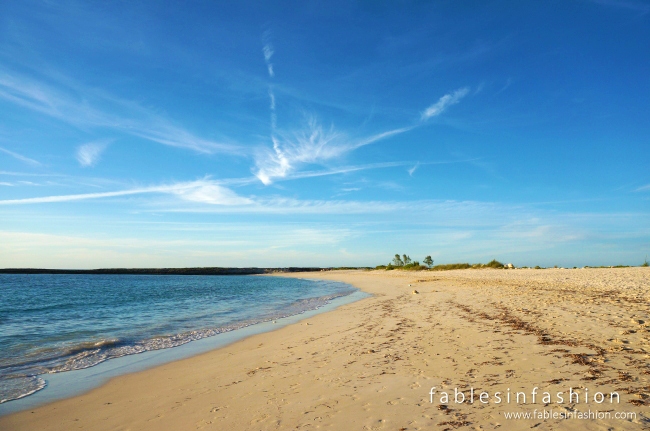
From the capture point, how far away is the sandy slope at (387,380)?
5.62m

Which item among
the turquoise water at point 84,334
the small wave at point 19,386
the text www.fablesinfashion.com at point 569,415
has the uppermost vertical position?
the text www.fablesinfashion.com at point 569,415

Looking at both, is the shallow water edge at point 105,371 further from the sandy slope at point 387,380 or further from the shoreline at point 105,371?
the sandy slope at point 387,380

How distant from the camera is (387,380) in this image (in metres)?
7.33

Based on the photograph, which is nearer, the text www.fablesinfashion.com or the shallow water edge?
the text www.fablesinfashion.com

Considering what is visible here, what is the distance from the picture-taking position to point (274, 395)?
701 centimetres

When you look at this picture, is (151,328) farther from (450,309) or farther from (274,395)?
(450,309)

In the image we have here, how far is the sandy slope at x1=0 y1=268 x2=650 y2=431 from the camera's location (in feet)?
18.4

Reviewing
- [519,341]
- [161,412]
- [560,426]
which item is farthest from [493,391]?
[161,412]

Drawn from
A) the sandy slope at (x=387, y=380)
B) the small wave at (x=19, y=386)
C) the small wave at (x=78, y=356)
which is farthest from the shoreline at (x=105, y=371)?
the sandy slope at (x=387, y=380)

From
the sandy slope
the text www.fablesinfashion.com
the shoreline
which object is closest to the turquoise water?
the shoreline

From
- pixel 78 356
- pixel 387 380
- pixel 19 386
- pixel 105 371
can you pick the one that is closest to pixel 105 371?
pixel 105 371

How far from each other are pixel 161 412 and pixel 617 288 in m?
24.1

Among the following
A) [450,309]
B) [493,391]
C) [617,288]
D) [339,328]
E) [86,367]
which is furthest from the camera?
[617,288]

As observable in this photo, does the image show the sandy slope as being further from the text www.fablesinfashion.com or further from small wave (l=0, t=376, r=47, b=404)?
small wave (l=0, t=376, r=47, b=404)
